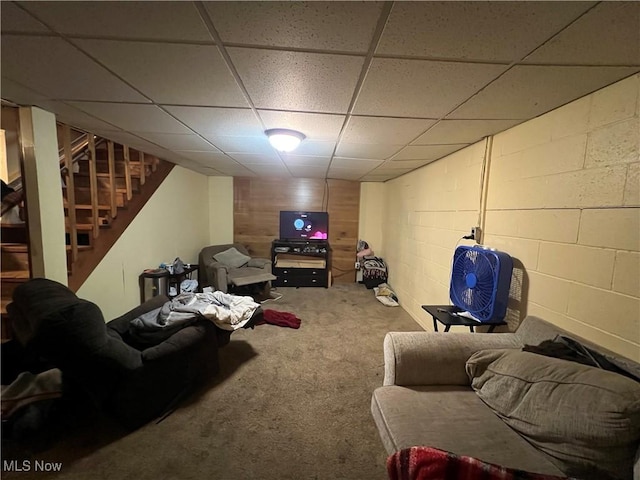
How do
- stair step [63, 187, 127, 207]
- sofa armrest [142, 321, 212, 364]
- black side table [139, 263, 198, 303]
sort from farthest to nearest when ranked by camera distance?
black side table [139, 263, 198, 303]
stair step [63, 187, 127, 207]
sofa armrest [142, 321, 212, 364]

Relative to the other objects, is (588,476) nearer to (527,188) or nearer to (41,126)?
(527,188)

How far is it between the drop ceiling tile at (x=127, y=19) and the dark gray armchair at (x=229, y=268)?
3.12 metres

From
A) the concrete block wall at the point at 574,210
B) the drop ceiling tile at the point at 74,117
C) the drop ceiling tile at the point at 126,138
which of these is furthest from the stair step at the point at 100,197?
the concrete block wall at the point at 574,210

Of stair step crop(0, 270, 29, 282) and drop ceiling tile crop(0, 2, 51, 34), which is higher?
drop ceiling tile crop(0, 2, 51, 34)

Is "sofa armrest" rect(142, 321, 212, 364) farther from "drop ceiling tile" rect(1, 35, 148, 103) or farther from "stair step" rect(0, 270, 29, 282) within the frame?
"drop ceiling tile" rect(1, 35, 148, 103)

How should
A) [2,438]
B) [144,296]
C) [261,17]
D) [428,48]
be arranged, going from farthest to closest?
1. [144,296]
2. [2,438]
3. [428,48]
4. [261,17]

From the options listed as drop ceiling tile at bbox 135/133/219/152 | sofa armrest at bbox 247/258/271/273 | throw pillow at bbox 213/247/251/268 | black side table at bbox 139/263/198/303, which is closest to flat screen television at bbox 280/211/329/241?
sofa armrest at bbox 247/258/271/273

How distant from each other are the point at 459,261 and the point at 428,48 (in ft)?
5.36

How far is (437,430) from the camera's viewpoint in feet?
3.72

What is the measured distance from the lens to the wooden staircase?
196 cm

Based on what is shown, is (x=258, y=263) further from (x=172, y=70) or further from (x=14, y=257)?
(x=172, y=70)

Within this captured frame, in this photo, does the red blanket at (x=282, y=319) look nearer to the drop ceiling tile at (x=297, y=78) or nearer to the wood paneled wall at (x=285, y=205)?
the wood paneled wall at (x=285, y=205)

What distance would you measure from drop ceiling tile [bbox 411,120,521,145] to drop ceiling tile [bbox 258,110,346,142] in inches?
28.3

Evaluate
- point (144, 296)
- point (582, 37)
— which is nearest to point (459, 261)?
point (582, 37)
